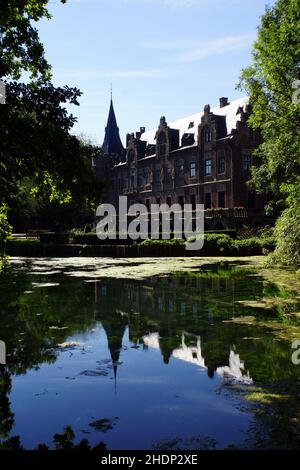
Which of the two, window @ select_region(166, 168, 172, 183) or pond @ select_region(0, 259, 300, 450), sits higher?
window @ select_region(166, 168, 172, 183)

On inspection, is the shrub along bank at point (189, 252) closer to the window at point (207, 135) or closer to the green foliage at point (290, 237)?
the green foliage at point (290, 237)

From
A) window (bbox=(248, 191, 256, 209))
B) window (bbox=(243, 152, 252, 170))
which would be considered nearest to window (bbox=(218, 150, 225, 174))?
window (bbox=(243, 152, 252, 170))

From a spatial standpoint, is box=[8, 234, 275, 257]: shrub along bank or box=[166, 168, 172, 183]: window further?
box=[166, 168, 172, 183]: window

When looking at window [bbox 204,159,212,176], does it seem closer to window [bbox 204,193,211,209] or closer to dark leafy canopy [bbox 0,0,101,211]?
window [bbox 204,193,211,209]

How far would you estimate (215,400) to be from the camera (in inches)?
224

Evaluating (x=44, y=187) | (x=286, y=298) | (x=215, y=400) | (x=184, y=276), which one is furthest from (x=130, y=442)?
(x=184, y=276)

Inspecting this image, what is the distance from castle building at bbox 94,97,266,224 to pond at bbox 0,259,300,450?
97.8 ft

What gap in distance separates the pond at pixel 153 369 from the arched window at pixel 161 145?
41820 millimetres

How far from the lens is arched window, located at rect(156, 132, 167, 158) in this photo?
5422cm

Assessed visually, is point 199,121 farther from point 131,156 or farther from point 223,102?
point 131,156

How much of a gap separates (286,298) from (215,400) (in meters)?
7.93

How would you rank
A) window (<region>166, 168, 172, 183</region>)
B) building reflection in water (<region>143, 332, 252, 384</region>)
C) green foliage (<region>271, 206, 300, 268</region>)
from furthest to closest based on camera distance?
window (<region>166, 168, 172, 183</region>) → green foliage (<region>271, 206, 300, 268</region>) → building reflection in water (<region>143, 332, 252, 384</region>)

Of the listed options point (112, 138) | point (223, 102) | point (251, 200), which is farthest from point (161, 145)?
point (112, 138)
